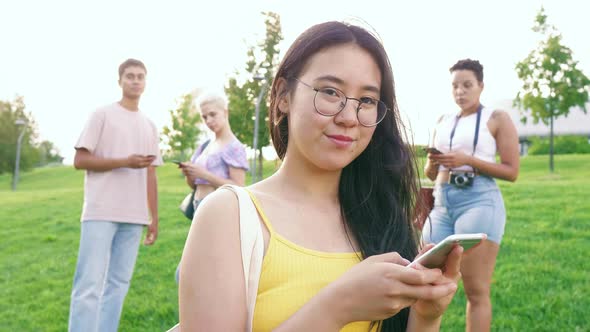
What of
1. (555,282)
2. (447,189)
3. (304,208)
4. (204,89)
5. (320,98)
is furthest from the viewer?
(555,282)

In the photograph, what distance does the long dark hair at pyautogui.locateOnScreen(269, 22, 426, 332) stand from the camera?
6.27ft

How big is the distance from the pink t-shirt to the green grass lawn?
5.40 ft

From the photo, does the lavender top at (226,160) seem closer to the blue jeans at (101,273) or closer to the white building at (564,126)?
the blue jeans at (101,273)

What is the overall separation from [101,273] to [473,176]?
2.78 m

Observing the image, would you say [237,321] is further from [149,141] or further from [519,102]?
[519,102]

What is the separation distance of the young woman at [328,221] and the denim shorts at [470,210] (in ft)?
7.57

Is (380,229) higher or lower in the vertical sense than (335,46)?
lower

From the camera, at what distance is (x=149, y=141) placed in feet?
16.3

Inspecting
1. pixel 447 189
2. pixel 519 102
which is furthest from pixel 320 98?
pixel 519 102

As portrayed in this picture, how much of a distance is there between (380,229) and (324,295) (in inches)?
22.0

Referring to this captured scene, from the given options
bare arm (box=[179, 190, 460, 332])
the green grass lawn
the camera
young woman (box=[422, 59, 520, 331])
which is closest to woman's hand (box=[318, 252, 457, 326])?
bare arm (box=[179, 190, 460, 332])

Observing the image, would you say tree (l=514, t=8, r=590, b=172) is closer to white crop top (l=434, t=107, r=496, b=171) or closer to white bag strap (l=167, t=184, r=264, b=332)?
white crop top (l=434, t=107, r=496, b=171)

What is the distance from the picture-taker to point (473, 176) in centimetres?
448

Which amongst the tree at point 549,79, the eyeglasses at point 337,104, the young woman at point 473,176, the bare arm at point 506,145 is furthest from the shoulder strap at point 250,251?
the tree at point 549,79
